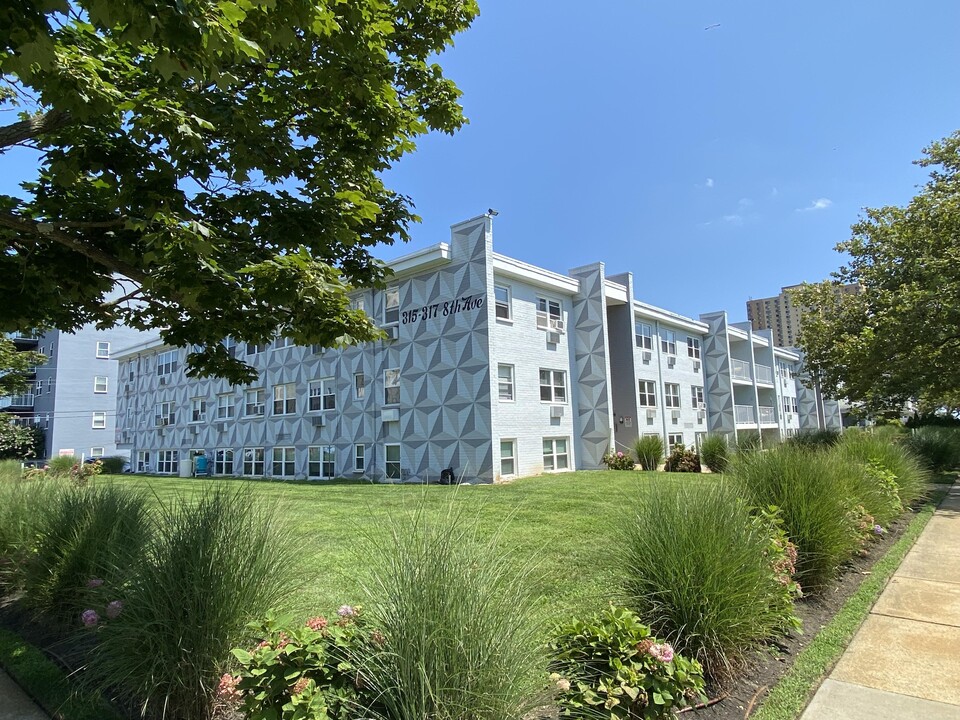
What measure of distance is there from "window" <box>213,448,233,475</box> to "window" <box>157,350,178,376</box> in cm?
864

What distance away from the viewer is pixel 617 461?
77.9 ft

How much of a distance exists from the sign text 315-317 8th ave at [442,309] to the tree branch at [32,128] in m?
16.6

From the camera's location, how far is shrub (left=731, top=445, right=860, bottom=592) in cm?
533

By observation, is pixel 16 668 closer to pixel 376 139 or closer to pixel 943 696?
pixel 376 139

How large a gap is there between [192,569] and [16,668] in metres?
2.20

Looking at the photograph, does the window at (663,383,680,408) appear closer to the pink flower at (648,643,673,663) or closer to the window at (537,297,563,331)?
the window at (537,297,563,331)

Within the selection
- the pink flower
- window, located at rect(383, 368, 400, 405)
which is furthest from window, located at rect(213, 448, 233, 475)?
the pink flower

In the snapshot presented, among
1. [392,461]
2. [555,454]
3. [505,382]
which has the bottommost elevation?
[392,461]

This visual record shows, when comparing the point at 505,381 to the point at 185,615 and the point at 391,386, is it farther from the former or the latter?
the point at 185,615

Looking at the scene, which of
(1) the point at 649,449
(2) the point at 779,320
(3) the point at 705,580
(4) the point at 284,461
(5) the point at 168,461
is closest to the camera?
(3) the point at 705,580

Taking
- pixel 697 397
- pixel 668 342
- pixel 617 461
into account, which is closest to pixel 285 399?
pixel 617 461

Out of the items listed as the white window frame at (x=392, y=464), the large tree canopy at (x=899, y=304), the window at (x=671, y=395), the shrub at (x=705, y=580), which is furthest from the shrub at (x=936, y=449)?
the white window frame at (x=392, y=464)

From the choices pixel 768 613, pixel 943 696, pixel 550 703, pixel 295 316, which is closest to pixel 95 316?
pixel 295 316

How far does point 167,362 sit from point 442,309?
2617 centimetres
